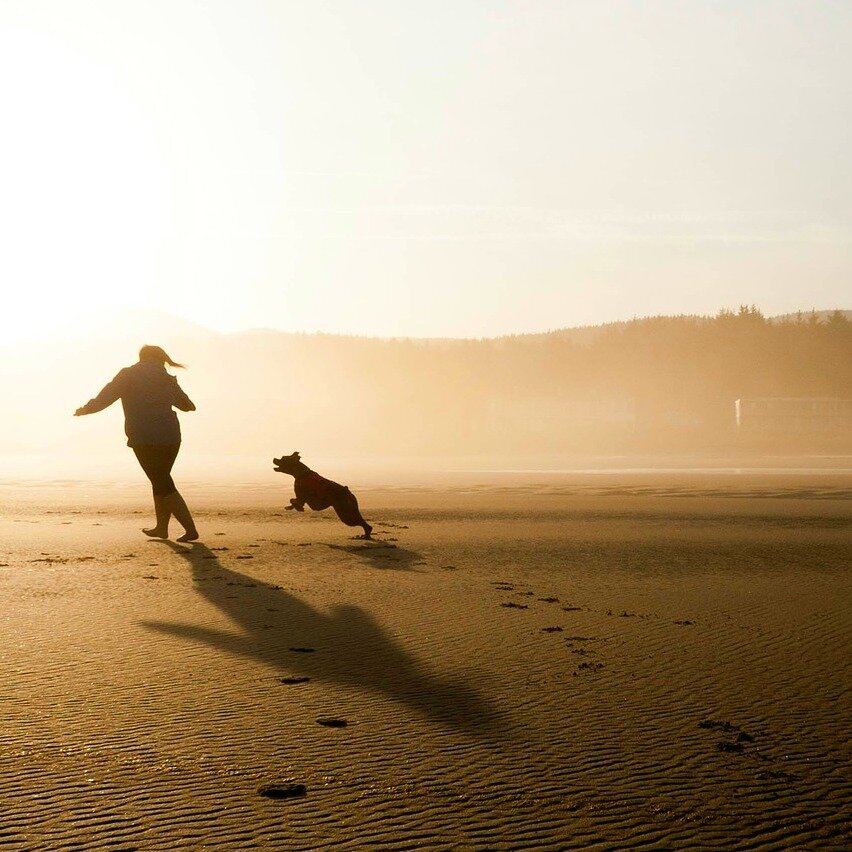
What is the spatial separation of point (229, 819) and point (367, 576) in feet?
19.6

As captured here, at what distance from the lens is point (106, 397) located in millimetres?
12133

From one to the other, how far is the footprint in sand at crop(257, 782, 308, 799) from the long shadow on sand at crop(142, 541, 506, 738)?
0.99 metres

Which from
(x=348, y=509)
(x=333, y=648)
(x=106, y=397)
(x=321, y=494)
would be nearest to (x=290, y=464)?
(x=321, y=494)

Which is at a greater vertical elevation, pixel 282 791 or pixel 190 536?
pixel 190 536

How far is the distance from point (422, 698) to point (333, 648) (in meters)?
1.27

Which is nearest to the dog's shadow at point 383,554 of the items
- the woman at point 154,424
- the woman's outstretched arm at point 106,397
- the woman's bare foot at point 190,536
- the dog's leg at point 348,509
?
the dog's leg at point 348,509

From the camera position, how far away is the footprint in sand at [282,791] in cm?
368

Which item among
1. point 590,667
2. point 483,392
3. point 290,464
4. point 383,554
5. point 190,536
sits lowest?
point 590,667

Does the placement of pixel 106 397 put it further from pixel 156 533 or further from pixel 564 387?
pixel 564 387

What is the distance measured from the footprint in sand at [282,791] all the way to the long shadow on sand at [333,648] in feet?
3.23

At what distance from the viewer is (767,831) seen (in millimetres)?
3416

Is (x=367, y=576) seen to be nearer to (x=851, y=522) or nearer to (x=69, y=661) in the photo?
(x=69, y=661)

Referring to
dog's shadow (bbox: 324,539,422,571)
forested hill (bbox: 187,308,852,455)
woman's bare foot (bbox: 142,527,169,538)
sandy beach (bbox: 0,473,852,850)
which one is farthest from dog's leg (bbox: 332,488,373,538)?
forested hill (bbox: 187,308,852,455)

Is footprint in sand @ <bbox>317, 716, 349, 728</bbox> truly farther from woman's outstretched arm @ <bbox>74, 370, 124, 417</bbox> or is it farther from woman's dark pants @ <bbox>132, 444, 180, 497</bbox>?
woman's outstretched arm @ <bbox>74, 370, 124, 417</bbox>
